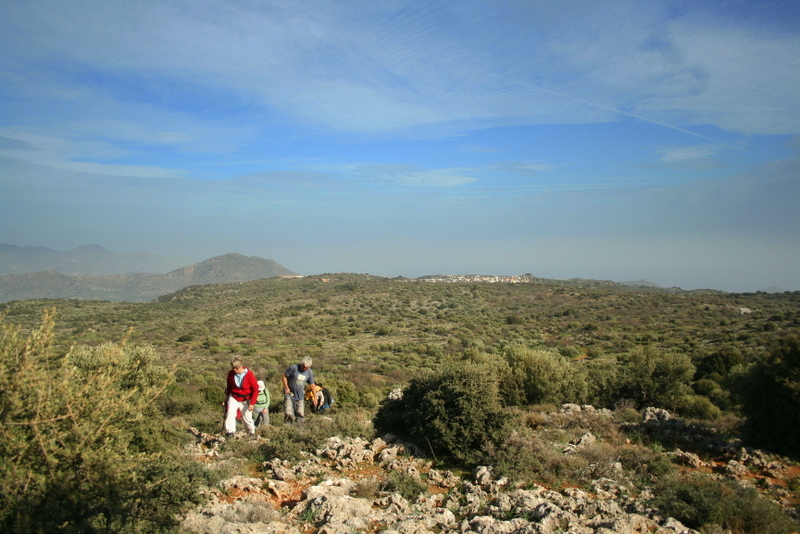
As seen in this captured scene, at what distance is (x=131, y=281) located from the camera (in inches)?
5527

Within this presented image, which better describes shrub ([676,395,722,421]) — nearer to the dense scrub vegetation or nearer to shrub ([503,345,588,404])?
the dense scrub vegetation

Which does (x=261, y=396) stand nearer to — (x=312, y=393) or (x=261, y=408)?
(x=261, y=408)

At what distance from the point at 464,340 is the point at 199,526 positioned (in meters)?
32.6

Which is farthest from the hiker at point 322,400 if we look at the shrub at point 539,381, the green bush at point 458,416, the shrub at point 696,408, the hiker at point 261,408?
the shrub at point 696,408

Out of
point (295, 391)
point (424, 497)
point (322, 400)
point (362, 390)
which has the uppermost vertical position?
point (295, 391)

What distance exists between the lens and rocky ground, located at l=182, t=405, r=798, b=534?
546 centimetres

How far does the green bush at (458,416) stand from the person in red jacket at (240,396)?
2.95 meters

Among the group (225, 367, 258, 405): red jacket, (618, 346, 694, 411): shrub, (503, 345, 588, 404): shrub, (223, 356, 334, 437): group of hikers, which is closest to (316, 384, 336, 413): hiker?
(223, 356, 334, 437): group of hikers

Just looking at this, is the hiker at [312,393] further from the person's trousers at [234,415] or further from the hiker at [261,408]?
the person's trousers at [234,415]

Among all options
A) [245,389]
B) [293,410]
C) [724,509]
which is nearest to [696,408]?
[724,509]

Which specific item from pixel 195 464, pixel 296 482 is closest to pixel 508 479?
pixel 296 482

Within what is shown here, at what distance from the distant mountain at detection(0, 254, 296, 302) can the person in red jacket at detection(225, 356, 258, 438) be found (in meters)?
106

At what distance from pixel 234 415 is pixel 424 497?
164 inches

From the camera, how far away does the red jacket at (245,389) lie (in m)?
8.47
